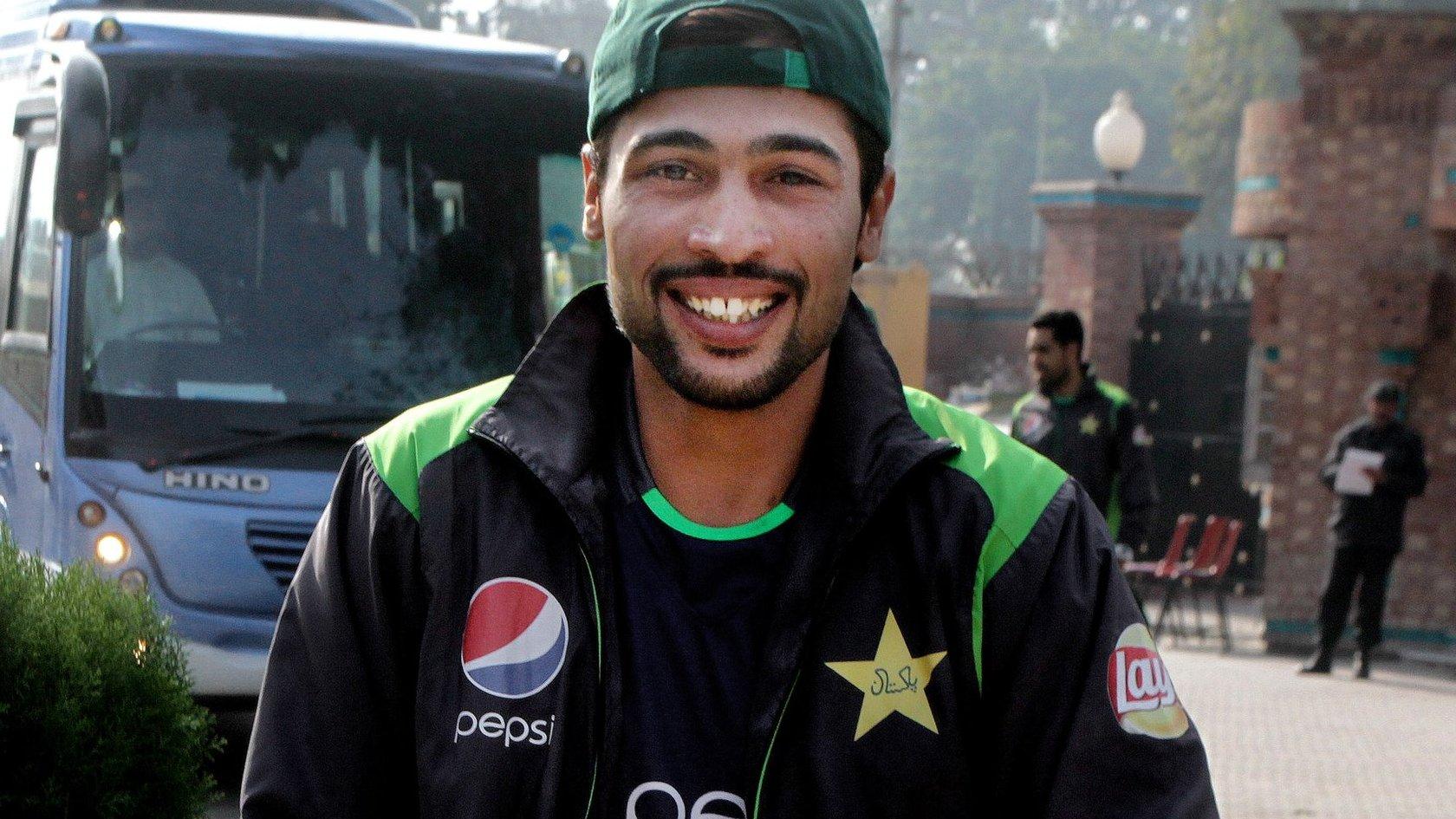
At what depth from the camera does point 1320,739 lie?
9.30 metres

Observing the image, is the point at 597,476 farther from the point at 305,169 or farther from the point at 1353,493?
the point at 1353,493

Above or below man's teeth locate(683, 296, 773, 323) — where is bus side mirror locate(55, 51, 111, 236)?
above

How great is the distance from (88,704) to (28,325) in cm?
408

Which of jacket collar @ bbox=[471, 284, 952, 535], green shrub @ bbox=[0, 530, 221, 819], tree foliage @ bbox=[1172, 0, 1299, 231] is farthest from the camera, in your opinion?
tree foliage @ bbox=[1172, 0, 1299, 231]

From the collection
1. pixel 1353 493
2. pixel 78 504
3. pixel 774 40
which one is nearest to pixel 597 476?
pixel 774 40

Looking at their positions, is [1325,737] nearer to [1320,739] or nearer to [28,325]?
[1320,739]

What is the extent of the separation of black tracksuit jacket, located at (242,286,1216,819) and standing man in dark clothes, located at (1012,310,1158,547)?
6787 mm

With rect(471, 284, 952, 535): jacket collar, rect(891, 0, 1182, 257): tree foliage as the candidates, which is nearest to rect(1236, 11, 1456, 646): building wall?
rect(471, 284, 952, 535): jacket collar

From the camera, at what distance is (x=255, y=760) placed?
2.13m

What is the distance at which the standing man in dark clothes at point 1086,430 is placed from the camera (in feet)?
29.3

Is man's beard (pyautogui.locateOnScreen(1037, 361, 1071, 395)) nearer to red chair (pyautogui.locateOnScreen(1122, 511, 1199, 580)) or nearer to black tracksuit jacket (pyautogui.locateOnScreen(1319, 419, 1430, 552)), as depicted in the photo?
black tracksuit jacket (pyautogui.locateOnScreen(1319, 419, 1430, 552))

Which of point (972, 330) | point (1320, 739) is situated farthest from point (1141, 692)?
point (972, 330)

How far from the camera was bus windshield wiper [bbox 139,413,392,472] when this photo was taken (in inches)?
279

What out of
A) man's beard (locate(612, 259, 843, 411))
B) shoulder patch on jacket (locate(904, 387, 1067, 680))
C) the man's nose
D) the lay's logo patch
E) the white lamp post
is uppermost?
the white lamp post
